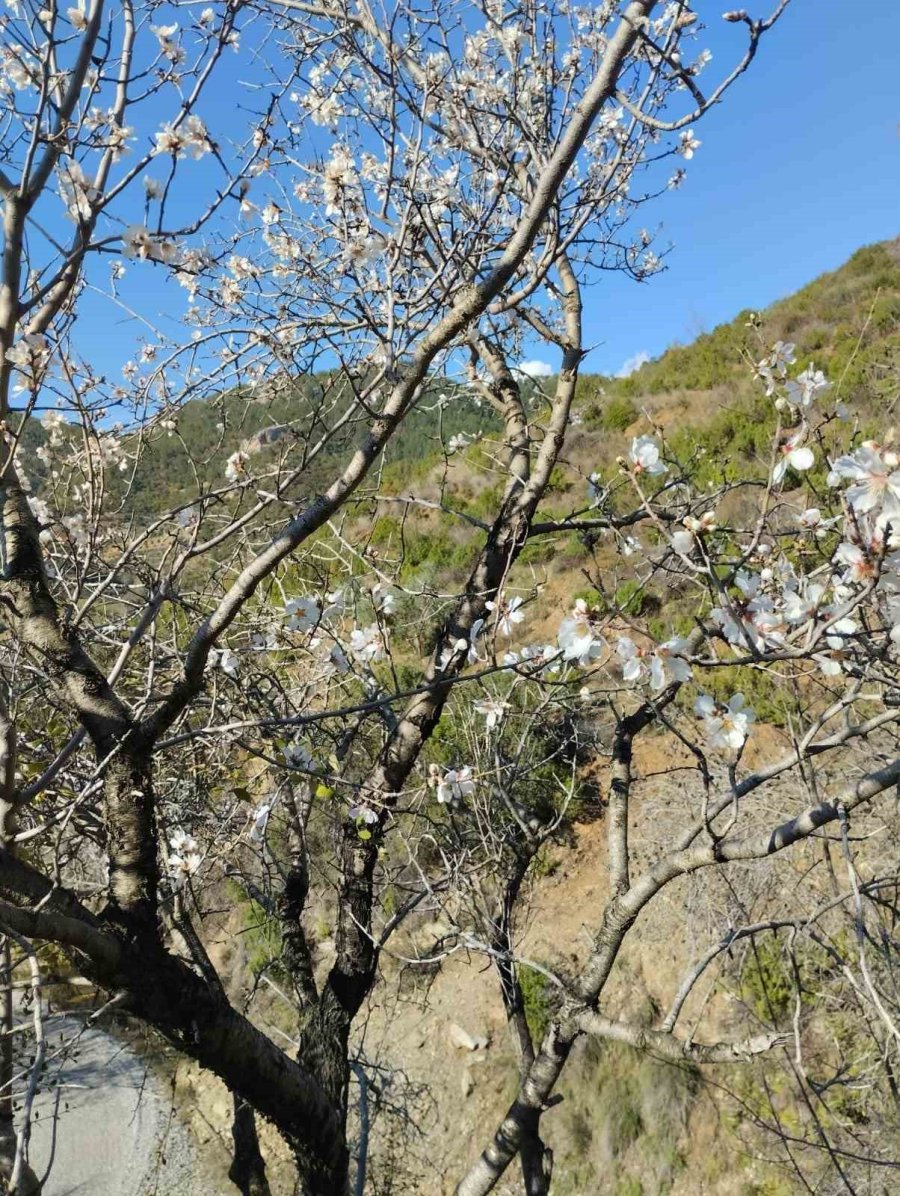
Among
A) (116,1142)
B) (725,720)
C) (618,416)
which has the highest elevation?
(618,416)

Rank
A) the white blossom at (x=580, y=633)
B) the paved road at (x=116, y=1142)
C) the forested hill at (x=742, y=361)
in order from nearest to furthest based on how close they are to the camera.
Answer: the white blossom at (x=580, y=633) → the paved road at (x=116, y=1142) → the forested hill at (x=742, y=361)

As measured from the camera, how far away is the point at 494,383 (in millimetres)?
3520

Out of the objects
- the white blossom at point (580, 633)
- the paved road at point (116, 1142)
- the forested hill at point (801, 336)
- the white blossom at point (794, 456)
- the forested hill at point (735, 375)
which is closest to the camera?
the white blossom at point (794, 456)

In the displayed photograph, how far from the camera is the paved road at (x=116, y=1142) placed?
5.62 m

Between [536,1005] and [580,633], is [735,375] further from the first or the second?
[580,633]

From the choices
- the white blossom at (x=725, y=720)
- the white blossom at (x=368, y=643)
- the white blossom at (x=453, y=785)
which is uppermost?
the white blossom at (x=368, y=643)

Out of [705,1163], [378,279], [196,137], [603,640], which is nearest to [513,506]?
[378,279]

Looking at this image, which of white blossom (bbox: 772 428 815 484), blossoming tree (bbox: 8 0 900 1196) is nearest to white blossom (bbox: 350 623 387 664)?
blossoming tree (bbox: 8 0 900 1196)

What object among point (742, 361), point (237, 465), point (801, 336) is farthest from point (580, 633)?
point (801, 336)

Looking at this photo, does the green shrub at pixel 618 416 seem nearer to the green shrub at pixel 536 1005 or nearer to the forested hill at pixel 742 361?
the forested hill at pixel 742 361

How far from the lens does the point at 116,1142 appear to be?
20.2ft

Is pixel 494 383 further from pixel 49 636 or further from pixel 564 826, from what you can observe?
pixel 564 826

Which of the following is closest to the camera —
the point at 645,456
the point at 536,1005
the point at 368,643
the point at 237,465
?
the point at 645,456

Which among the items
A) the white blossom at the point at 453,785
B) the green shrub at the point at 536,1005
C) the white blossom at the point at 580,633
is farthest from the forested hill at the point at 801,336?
the white blossom at the point at 580,633
